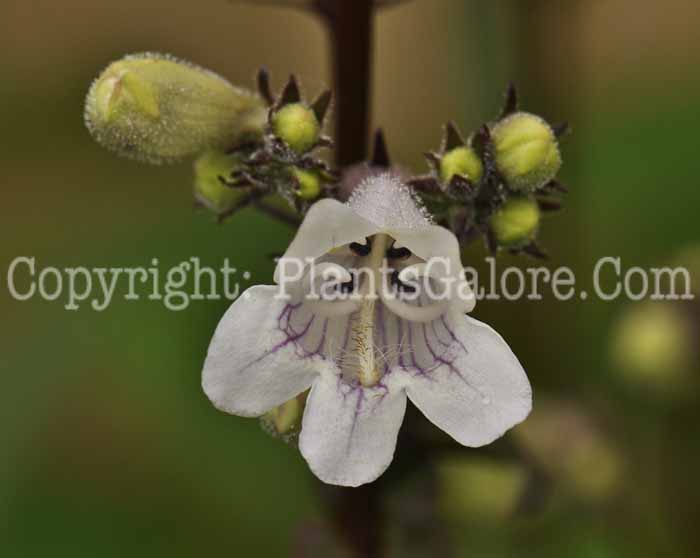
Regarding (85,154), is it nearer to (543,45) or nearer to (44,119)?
(44,119)

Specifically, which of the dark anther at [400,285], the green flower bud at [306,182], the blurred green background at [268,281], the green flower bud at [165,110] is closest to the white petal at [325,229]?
the green flower bud at [306,182]

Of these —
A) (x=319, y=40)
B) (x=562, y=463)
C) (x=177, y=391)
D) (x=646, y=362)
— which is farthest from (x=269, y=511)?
(x=319, y=40)

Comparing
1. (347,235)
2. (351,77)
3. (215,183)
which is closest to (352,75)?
(351,77)

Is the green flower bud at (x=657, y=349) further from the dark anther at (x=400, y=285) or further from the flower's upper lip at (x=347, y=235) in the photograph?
the flower's upper lip at (x=347, y=235)

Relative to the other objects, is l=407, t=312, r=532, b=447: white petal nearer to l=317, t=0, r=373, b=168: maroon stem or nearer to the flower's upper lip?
the flower's upper lip

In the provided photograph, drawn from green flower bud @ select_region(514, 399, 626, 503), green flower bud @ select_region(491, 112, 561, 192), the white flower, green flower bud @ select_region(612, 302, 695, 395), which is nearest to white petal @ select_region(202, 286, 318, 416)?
the white flower

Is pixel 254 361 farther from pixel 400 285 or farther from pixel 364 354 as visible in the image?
pixel 400 285
